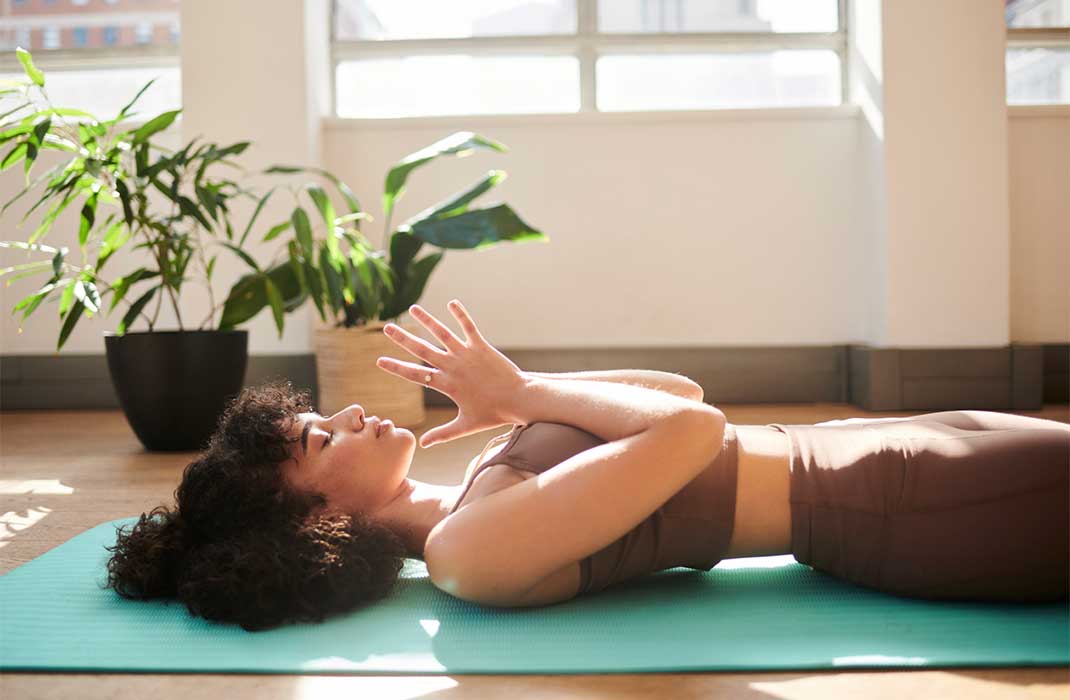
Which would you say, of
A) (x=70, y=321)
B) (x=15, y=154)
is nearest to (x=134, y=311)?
(x=70, y=321)

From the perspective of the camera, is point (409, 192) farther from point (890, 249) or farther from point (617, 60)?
point (890, 249)

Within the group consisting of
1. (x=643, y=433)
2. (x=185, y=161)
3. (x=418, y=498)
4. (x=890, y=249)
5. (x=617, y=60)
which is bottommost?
(x=418, y=498)

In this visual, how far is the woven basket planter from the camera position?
3.40m

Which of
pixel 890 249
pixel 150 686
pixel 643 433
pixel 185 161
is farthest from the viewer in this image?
pixel 890 249

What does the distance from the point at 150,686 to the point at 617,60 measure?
11.9 feet

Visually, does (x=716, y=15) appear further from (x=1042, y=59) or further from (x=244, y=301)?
(x=244, y=301)

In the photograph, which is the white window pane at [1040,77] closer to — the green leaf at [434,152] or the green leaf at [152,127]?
the green leaf at [434,152]

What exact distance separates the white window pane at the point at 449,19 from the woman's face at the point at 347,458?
320 cm

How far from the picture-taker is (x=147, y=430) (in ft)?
9.49

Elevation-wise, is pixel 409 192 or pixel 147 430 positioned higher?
pixel 409 192

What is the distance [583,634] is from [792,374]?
297 centimetres

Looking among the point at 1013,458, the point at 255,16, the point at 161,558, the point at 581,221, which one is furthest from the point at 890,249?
the point at 161,558

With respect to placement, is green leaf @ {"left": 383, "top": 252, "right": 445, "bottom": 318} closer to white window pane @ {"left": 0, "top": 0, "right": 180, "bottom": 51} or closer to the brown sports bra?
white window pane @ {"left": 0, "top": 0, "right": 180, "bottom": 51}

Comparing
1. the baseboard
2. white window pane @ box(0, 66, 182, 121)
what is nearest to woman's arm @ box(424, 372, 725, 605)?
the baseboard
